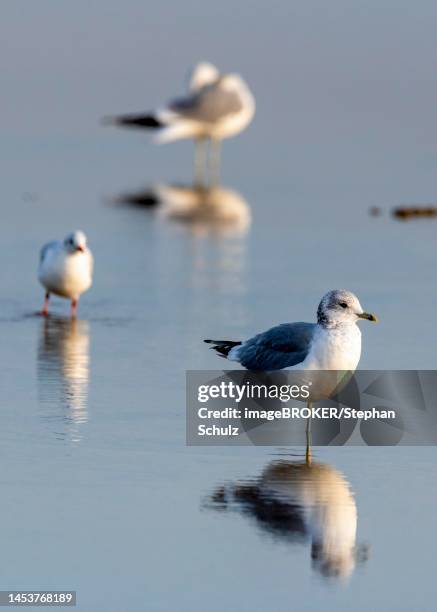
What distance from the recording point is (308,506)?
766 cm

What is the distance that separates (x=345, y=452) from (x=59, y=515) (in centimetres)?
188

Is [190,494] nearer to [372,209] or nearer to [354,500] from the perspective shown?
[354,500]

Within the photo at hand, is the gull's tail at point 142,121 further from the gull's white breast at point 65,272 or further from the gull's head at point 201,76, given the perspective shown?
the gull's white breast at point 65,272

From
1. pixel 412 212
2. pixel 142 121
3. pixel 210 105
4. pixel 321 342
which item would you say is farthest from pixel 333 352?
pixel 142 121

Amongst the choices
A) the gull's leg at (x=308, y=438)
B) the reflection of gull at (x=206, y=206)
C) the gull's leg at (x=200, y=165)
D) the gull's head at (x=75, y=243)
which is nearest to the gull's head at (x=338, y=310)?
the gull's leg at (x=308, y=438)

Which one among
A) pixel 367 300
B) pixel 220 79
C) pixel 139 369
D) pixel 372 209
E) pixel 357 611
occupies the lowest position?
pixel 357 611

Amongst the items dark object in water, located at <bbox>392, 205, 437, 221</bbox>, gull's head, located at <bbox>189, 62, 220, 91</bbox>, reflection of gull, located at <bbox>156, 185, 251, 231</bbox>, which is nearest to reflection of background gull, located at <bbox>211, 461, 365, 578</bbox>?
reflection of gull, located at <bbox>156, 185, 251, 231</bbox>

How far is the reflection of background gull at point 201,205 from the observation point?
750 inches

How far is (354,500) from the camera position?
25.4ft

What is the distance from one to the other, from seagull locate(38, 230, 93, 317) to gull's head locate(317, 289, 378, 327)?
4.63 m

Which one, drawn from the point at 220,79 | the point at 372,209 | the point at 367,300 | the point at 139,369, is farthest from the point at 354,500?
the point at 220,79

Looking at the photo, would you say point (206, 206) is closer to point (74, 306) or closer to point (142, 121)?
point (142, 121)

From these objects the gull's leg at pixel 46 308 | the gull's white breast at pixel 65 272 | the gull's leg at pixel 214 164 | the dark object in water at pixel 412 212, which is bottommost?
the gull's leg at pixel 46 308

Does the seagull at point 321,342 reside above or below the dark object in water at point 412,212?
below
